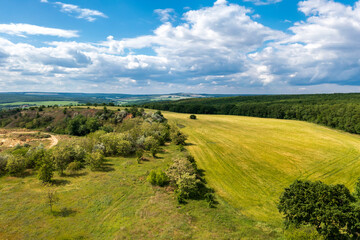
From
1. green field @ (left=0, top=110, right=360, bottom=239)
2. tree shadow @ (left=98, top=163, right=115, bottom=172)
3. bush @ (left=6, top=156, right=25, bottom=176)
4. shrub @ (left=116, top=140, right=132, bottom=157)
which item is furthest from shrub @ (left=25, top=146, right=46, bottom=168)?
shrub @ (left=116, top=140, right=132, bottom=157)

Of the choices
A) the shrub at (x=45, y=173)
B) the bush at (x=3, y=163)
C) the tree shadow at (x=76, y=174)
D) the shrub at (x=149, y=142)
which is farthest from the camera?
the shrub at (x=149, y=142)

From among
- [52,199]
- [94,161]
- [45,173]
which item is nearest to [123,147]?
[94,161]

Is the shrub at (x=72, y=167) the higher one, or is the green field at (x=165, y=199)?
the shrub at (x=72, y=167)

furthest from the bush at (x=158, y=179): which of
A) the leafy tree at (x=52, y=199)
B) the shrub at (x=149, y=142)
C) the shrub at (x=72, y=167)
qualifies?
the shrub at (x=149, y=142)

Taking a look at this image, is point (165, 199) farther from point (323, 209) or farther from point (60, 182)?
point (60, 182)

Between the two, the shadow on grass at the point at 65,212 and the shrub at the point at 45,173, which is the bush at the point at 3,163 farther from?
the shadow on grass at the point at 65,212

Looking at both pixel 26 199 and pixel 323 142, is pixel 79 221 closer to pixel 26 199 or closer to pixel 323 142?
pixel 26 199
